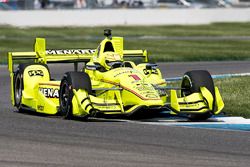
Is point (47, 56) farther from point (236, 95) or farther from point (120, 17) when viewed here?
point (120, 17)

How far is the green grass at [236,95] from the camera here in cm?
1392

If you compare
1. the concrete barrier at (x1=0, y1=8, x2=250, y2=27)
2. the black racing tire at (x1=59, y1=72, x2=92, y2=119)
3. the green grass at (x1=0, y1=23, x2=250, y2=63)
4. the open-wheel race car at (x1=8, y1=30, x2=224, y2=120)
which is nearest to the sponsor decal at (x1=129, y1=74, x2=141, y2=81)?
the open-wheel race car at (x1=8, y1=30, x2=224, y2=120)

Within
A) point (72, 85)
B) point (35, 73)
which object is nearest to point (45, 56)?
point (35, 73)

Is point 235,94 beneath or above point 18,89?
beneath

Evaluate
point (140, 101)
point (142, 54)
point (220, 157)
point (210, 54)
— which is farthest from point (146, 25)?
point (220, 157)

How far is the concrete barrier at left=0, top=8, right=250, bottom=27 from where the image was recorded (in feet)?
130

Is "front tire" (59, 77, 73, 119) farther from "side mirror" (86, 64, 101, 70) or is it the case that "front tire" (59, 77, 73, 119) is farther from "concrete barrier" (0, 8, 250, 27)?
"concrete barrier" (0, 8, 250, 27)

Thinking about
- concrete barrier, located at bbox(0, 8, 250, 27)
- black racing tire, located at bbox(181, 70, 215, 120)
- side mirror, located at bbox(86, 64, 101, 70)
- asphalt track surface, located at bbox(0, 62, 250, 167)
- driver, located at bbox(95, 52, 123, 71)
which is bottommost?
asphalt track surface, located at bbox(0, 62, 250, 167)

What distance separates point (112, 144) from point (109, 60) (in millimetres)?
3505

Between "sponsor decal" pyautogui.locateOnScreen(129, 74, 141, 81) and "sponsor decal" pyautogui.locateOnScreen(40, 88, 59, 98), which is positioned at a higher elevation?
"sponsor decal" pyautogui.locateOnScreen(129, 74, 141, 81)

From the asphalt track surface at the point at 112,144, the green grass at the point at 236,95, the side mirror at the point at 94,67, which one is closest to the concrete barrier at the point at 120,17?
the green grass at the point at 236,95

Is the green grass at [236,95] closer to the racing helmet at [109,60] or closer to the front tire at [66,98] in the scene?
the racing helmet at [109,60]

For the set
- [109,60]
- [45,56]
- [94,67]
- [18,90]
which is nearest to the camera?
[94,67]

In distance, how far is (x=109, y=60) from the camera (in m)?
14.1
